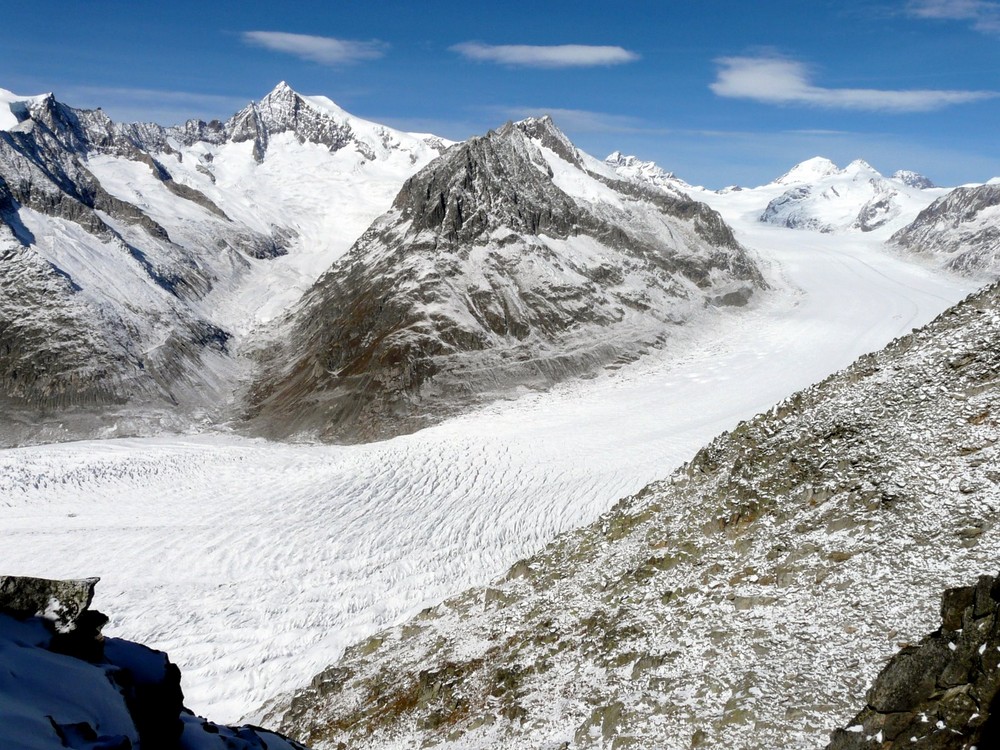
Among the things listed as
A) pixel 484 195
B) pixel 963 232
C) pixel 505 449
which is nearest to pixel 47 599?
pixel 505 449

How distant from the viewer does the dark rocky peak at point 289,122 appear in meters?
155

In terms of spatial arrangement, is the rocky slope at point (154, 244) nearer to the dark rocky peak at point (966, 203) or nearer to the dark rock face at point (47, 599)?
the dark rock face at point (47, 599)

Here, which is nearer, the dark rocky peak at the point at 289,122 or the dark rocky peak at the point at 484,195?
the dark rocky peak at the point at 484,195

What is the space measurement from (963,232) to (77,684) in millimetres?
127565

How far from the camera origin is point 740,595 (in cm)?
1548

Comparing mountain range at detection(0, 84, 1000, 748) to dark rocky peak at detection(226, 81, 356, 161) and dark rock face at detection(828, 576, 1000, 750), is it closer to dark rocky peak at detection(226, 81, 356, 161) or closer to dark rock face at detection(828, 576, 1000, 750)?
dark rock face at detection(828, 576, 1000, 750)

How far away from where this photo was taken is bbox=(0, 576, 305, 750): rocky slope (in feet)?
23.0

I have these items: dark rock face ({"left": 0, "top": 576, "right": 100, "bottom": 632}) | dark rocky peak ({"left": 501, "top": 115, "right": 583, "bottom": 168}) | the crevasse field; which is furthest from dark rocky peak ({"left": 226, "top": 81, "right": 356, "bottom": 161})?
dark rock face ({"left": 0, "top": 576, "right": 100, "bottom": 632})

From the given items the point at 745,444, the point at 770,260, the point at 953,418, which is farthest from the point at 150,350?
the point at 770,260

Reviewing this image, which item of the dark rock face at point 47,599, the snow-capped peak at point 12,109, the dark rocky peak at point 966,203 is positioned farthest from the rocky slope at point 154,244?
the dark rocky peak at point 966,203

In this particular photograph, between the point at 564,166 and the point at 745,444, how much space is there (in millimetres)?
68006

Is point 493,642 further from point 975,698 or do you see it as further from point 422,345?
point 422,345

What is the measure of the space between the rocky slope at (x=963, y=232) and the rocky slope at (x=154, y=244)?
305 feet

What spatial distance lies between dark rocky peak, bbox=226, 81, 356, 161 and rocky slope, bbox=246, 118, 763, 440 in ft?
286
